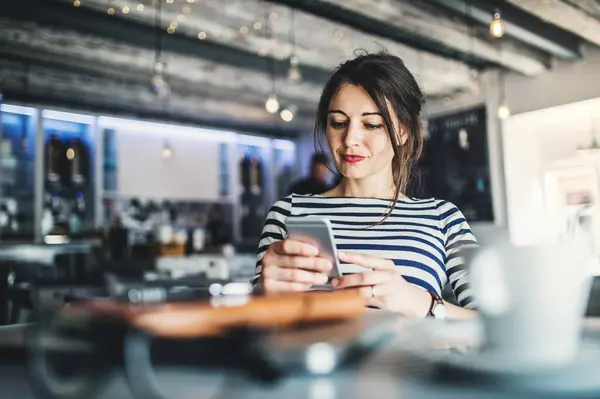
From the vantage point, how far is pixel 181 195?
749 cm

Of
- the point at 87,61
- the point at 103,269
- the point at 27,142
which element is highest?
the point at 87,61

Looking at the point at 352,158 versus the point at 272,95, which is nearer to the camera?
the point at 352,158

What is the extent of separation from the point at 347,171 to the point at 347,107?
160 mm

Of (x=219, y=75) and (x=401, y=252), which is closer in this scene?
(x=401, y=252)

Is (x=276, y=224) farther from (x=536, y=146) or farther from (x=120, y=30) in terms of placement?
(x=536, y=146)

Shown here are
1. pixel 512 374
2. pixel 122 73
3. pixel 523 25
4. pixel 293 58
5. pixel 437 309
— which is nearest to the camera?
pixel 512 374

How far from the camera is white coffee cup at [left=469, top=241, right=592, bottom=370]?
418 mm

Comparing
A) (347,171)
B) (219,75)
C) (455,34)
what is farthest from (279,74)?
(347,171)

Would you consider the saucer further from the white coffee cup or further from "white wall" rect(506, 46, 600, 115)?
"white wall" rect(506, 46, 600, 115)

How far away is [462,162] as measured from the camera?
720 cm

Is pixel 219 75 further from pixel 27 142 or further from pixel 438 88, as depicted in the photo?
pixel 438 88

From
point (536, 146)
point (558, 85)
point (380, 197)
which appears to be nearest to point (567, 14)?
point (558, 85)

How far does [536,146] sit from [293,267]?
4811mm

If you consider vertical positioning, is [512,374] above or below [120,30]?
below
